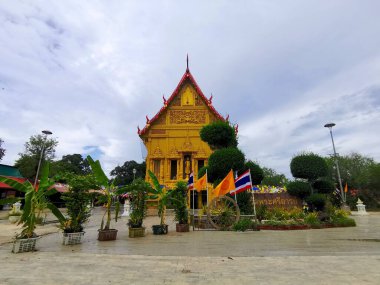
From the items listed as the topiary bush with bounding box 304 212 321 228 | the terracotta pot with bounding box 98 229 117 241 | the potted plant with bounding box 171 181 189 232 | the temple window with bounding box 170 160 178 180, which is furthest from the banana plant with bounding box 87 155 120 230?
the temple window with bounding box 170 160 178 180

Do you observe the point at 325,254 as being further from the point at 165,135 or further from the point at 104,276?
the point at 165,135

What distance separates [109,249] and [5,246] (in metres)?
3.86

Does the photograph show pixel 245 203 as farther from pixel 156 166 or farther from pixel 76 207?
pixel 156 166

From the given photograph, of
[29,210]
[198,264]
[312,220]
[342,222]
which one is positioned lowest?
[198,264]

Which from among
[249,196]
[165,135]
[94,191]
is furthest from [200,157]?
[94,191]

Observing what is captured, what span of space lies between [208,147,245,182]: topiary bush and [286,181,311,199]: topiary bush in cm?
303

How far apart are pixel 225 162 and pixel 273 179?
45092mm

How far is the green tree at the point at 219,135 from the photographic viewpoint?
15703 mm

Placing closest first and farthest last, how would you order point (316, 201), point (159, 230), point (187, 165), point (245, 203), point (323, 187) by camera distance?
point (159, 230), point (316, 201), point (245, 203), point (323, 187), point (187, 165)

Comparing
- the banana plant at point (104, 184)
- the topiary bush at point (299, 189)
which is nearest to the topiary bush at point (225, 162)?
the topiary bush at point (299, 189)

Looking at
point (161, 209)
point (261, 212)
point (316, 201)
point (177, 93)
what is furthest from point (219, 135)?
point (177, 93)

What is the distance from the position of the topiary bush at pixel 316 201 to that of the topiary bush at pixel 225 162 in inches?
162

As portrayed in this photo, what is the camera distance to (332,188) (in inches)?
553

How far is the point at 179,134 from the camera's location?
96.6 ft
